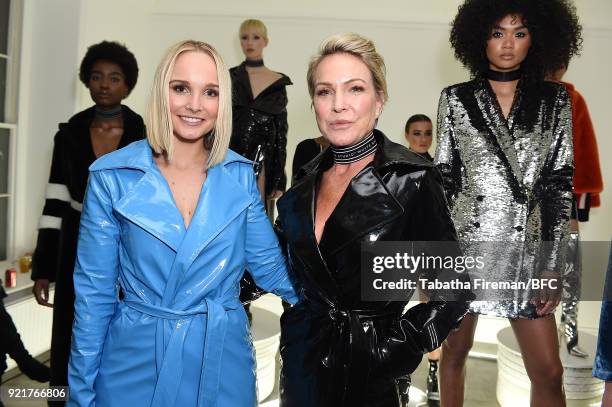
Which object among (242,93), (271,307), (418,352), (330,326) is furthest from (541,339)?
(271,307)

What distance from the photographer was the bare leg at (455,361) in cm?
245

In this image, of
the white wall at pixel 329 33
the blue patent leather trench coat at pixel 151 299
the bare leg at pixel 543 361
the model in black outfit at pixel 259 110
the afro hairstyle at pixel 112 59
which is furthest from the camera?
the white wall at pixel 329 33

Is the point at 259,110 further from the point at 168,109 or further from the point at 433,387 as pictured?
the point at 433,387

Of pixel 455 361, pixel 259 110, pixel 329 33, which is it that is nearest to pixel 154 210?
pixel 455 361

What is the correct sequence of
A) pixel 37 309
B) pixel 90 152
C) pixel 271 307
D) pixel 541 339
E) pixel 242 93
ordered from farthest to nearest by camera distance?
pixel 271 307 < pixel 37 309 < pixel 242 93 < pixel 90 152 < pixel 541 339

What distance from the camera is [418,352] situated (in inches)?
61.2

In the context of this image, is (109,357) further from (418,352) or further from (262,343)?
(262,343)

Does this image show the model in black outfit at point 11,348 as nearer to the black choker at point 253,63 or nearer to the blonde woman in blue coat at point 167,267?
the blonde woman in blue coat at point 167,267

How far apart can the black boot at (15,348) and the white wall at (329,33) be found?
209cm

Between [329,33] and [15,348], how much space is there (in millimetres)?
3611

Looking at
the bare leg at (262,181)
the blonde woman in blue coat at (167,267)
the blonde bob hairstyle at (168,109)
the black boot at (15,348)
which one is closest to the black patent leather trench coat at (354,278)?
the blonde woman in blue coat at (167,267)

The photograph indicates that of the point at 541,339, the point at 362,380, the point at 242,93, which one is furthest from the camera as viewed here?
the point at 242,93

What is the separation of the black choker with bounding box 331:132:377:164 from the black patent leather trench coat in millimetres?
58

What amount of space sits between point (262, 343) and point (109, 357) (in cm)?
196
